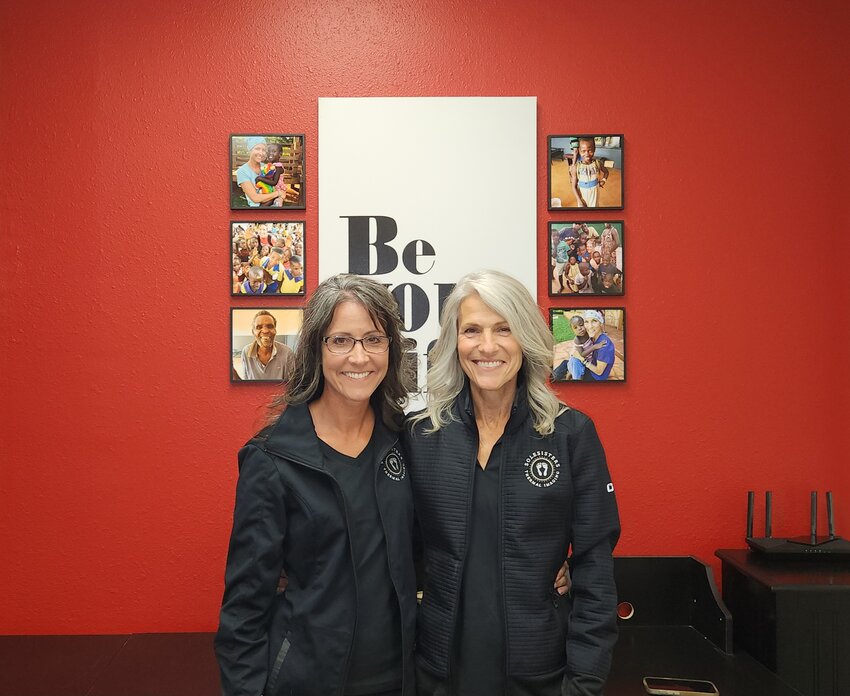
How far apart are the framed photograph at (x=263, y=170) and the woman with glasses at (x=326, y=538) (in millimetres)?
961

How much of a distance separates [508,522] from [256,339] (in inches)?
49.3

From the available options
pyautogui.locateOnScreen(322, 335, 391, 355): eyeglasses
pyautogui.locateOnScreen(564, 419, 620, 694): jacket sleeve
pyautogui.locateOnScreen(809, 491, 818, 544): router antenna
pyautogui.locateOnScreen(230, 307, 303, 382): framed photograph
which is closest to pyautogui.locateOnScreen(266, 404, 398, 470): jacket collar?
pyautogui.locateOnScreen(322, 335, 391, 355): eyeglasses

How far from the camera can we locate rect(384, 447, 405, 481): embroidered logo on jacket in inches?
58.6

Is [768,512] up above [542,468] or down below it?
below

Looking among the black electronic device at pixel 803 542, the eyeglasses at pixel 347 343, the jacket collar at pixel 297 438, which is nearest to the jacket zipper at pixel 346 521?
the jacket collar at pixel 297 438

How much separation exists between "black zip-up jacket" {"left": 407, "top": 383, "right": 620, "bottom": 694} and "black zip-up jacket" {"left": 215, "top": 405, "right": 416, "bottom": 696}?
0.09 m

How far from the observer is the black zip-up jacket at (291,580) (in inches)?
53.4

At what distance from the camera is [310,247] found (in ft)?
7.71

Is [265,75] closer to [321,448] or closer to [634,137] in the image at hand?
[634,137]

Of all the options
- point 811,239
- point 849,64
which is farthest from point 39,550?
point 849,64

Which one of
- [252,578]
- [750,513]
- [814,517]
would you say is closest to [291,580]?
[252,578]

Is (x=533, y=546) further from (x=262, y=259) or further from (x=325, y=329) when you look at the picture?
(x=262, y=259)

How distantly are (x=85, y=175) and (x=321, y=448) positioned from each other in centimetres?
155

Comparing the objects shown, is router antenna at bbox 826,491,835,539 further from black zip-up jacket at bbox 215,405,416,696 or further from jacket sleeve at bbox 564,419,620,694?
black zip-up jacket at bbox 215,405,416,696
